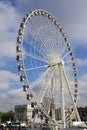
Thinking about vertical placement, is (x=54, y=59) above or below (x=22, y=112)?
below

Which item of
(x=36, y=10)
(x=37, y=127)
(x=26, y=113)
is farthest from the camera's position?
(x=26, y=113)

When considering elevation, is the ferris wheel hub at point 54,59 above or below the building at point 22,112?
below

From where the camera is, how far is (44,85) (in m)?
49.3

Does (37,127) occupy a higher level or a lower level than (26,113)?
lower

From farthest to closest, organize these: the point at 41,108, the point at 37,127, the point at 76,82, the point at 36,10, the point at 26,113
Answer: the point at 26,113
the point at 76,82
the point at 37,127
the point at 36,10
the point at 41,108

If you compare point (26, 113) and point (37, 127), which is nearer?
point (37, 127)

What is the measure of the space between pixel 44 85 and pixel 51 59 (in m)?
4.64

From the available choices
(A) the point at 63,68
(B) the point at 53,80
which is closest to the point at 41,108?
(B) the point at 53,80

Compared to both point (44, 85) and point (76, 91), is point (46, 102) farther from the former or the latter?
point (76, 91)

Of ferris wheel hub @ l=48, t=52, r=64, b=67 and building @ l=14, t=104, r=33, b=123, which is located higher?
building @ l=14, t=104, r=33, b=123

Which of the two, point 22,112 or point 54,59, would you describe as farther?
point 22,112

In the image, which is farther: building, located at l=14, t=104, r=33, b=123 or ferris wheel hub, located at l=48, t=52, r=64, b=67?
building, located at l=14, t=104, r=33, b=123

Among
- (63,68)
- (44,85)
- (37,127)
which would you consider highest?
(63,68)

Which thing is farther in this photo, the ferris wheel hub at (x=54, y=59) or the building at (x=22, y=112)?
the building at (x=22, y=112)
